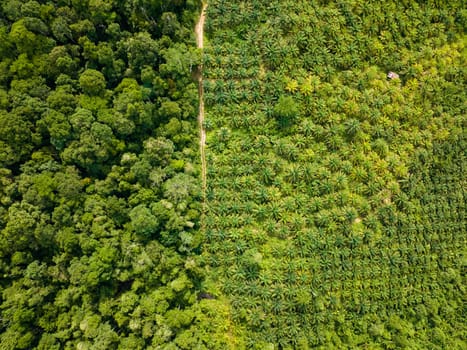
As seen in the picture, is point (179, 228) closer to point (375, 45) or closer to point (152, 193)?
point (152, 193)

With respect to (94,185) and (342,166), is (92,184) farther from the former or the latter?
(342,166)

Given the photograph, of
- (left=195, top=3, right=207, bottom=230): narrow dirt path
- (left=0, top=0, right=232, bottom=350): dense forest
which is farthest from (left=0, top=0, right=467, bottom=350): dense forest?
(left=195, top=3, right=207, bottom=230): narrow dirt path

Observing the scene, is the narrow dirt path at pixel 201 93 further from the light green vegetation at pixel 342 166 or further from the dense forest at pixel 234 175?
the light green vegetation at pixel 342 166

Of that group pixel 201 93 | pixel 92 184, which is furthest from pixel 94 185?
A: pixel 201 93

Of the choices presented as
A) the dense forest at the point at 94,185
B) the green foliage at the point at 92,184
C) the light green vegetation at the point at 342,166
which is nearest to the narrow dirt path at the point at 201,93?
the light green vegetation at the point at 342,166

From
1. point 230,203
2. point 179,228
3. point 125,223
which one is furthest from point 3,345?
point 230,203

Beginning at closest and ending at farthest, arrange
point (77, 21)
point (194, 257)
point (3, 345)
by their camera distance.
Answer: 1. point (3, 345)
2. point (77, 21)
3. point (194, 257)

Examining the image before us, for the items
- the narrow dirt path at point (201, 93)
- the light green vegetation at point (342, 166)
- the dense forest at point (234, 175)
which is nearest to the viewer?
the dense forest at point (234, 175)

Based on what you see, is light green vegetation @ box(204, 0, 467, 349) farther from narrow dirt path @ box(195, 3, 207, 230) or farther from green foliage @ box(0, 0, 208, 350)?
green foliage @ box(0, 0, 208, 350)
